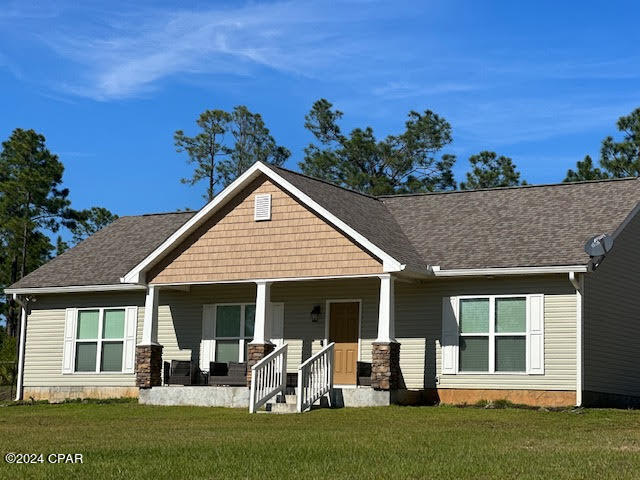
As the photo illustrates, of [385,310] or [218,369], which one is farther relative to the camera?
[218,369]

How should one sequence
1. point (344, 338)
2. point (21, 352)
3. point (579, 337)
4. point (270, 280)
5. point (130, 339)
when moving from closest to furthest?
point (579, 337)
point (270, 280)
point (344, 338)
point (130, 339)
point (21, 352)

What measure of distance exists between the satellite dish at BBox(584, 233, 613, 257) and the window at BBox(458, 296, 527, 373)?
186 centimetres

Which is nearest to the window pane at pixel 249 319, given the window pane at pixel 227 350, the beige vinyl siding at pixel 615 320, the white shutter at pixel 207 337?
the window pane at pixel 227 350

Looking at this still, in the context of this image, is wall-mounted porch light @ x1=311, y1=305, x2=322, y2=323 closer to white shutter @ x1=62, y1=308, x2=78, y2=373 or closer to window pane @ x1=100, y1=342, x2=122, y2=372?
window pane @ x1=100, y1=342, x2=122, y2=372

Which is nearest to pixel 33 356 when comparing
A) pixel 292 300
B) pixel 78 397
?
pixel 78 397

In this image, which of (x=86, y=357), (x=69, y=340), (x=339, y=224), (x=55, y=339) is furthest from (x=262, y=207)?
(x=55, y=339)

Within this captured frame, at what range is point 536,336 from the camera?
23094 millimetres

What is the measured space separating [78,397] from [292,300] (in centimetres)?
673

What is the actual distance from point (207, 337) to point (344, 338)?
12.3 ft

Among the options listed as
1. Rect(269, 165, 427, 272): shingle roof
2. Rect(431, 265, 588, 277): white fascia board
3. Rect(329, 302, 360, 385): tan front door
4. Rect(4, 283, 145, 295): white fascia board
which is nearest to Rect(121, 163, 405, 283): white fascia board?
Rect(269, 165, 427, 272): shingle roof

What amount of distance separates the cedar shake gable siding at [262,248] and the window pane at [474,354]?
263cm

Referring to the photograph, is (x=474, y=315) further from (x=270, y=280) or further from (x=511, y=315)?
(x=270, y=280)

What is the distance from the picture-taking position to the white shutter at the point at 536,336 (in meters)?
23.0

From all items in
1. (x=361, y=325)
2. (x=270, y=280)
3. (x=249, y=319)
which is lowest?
(x=361, y=325)
